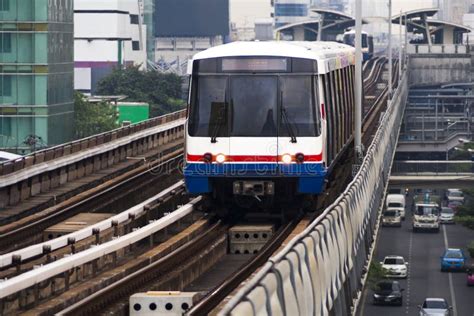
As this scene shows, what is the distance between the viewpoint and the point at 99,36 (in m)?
166

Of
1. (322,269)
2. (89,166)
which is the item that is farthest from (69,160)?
(322,269)

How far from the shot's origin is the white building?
16450cm

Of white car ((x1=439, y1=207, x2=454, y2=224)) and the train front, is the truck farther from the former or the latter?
the train front

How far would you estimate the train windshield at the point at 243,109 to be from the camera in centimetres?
2597

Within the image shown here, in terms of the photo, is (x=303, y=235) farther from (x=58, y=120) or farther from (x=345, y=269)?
(x=58, y=120)

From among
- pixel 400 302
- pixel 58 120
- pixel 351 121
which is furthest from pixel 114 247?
pixel 58 120

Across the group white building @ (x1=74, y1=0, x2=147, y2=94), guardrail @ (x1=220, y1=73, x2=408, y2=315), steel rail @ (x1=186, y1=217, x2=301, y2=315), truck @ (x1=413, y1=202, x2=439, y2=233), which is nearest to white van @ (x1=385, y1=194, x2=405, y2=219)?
truck @ (x1=413, y1=202, x2=439, y2=233)

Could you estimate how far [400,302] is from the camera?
58594 millimetres

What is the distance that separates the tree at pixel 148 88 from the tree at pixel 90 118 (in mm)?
22702

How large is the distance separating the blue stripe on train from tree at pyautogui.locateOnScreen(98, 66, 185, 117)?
93.7m

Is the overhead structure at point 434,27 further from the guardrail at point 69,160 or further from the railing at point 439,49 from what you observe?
the guardrail at point 69,160

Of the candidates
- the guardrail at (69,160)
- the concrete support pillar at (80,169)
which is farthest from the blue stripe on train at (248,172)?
the concrete support pillar at (80,169)

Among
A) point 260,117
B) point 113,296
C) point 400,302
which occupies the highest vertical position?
point 260,117

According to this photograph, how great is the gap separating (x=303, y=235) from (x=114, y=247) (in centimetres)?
641
